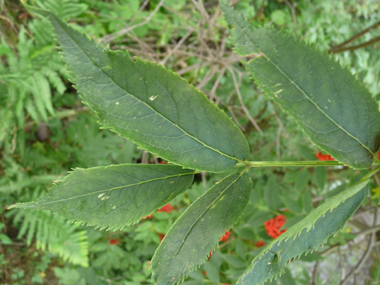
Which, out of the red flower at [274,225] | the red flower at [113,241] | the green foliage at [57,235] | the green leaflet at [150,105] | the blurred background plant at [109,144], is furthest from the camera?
the red flower at [113,241]

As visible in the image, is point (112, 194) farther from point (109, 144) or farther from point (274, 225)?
point (109, 144)

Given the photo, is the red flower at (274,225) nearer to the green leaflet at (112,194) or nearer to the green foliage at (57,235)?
the green leaflet at (112,194)

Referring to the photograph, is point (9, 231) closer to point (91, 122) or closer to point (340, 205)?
point (91, 122)

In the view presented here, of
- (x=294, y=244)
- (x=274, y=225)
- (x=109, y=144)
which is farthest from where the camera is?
(x=109, y=144)

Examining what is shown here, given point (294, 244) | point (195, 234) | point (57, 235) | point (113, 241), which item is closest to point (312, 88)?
point (294, 244)

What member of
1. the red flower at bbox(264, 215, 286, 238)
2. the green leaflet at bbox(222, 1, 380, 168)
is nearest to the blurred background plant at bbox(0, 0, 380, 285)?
the red flower at bbox(264, 215, 286, 238)

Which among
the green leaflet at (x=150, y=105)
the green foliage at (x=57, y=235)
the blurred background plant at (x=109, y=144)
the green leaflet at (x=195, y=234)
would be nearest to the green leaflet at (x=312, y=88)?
the green leaflet at (x=150, y=105)

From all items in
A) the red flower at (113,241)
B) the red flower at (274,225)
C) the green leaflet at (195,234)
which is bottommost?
the red flower at (113,241)

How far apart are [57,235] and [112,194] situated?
2.14 meters

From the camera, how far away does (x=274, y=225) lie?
5.53ft

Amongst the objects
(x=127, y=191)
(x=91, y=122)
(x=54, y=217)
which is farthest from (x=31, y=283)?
(x=127, y=191)

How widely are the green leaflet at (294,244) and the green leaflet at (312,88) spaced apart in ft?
0.58

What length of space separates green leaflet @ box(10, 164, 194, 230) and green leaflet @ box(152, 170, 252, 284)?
0.09 m

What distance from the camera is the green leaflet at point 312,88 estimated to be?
0.70 metres
